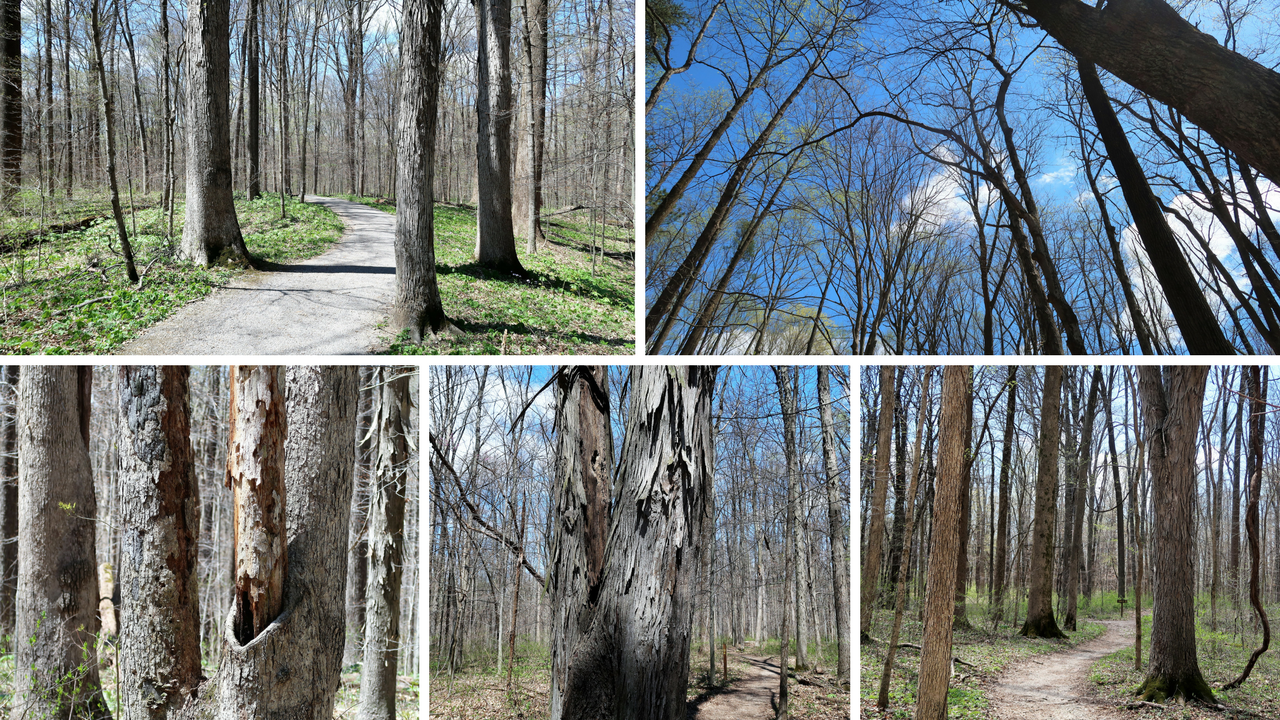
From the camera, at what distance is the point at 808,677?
10.8 feet

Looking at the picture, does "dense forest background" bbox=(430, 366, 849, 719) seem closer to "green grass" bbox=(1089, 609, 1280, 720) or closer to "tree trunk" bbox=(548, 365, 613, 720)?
"tree trunk" bbox=(548, 365, 613, 720)

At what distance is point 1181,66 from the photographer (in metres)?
2.89

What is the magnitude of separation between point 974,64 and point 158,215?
436 cm

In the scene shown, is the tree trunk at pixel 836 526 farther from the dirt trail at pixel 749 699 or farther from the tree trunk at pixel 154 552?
the tree trunk at pixel 154 552

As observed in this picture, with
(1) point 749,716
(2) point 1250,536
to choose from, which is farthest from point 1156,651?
(1) point 749,716

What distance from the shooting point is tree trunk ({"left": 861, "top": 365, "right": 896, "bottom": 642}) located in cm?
332

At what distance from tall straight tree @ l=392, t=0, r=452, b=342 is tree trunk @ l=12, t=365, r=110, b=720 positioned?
2656mm

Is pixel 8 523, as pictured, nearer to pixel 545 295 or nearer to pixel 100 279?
pixel 100 279

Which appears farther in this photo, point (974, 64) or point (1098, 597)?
point (1098, 597)

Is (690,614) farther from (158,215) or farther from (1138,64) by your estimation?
(158,215)

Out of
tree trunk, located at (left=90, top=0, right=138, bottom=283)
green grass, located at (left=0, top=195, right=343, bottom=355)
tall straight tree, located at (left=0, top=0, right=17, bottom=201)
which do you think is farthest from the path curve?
tall straight tree, located at (left=0, top=0, right=17, bottom=201)

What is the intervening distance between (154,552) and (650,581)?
2770 mm

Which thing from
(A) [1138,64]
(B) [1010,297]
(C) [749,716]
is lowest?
(C) [749,716]

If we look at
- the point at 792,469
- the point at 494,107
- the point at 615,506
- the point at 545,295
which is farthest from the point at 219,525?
the point at 792,469
